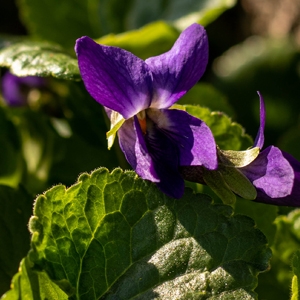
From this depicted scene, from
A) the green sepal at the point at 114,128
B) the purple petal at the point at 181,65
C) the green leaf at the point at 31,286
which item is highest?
the purple petal at the point at 181,65

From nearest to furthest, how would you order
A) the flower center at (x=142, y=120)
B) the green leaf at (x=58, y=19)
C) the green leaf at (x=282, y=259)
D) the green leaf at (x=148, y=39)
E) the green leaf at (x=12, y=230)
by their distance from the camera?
the flower center at (x=142, y=120) < the green leaf at (x=12, y=230) < the green leaf at (x=282, y=259) < the green leaf at (x=148, y=39) < the green leaf at (x=58, y=19)

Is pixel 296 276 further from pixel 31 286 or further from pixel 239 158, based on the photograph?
pixel 31 286

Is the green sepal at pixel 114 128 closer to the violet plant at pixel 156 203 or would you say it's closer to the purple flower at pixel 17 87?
the violet plant at pixel 156 203

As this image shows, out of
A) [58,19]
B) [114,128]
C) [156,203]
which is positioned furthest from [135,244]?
[58,19]

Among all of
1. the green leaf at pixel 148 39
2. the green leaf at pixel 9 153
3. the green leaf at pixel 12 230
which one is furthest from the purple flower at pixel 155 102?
the green leaf at pixel 9 153

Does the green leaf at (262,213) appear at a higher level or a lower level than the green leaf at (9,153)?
lower

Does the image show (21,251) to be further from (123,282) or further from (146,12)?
(146,12)
